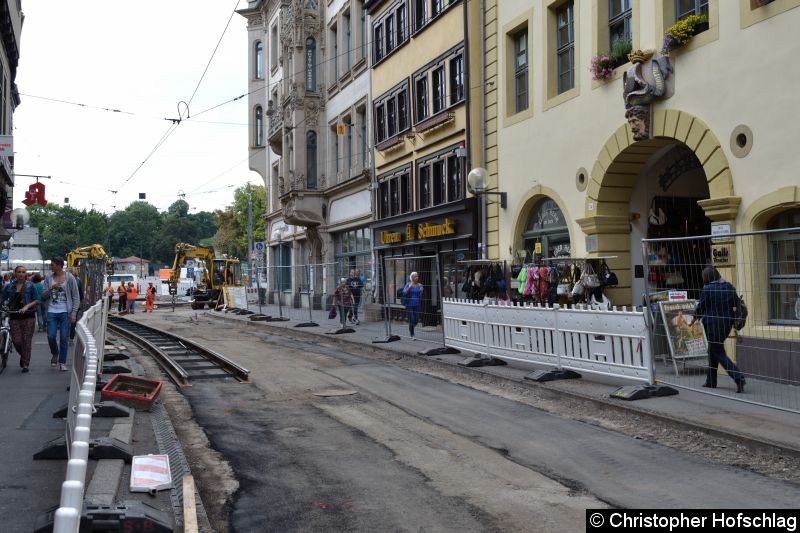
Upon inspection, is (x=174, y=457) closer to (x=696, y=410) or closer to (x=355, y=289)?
(x=696, y=410)

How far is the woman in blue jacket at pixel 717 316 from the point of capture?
31.5 feet

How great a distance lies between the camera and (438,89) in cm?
2452

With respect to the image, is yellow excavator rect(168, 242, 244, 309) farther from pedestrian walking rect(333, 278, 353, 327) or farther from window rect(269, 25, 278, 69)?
pedestrian walking rect(333, 278, 353, 327)

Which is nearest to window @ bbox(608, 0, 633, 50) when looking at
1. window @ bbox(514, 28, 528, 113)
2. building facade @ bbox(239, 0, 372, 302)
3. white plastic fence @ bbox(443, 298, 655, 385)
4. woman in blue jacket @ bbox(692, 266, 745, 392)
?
window @ bbox(514, 28, 528, 113)

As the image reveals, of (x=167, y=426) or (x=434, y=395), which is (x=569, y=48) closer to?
(x=434, y=395)

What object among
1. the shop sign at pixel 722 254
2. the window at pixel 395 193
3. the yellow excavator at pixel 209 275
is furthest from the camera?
the yellow excavator at pixel 209 275

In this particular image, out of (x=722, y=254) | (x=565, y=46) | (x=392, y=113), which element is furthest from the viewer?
(x=392, y=113)

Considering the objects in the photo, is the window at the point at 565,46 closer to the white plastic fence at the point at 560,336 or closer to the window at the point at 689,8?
the window at the point at 689,8

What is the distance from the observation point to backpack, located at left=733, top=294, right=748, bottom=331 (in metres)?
9.28

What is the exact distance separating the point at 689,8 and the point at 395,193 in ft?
50.2

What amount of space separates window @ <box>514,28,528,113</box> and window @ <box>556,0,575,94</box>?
57.6 inches

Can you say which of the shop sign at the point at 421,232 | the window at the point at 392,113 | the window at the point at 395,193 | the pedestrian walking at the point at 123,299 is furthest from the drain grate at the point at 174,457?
the pedestrian walking at the point at 123,299

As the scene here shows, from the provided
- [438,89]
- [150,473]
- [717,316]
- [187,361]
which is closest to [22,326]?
[187,361]

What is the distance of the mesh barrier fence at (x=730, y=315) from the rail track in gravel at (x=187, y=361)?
6590mm
